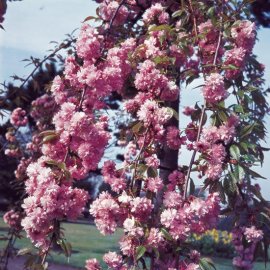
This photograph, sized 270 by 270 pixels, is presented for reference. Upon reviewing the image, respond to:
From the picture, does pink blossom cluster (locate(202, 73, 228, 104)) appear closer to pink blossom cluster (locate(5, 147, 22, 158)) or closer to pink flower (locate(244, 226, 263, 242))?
pink flower (locate(244, 226, 263, 242))

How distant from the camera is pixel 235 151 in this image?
1808 mm

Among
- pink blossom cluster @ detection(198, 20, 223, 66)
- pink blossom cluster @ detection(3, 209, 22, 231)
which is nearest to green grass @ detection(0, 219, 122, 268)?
pink blossom cluster @ detection(3, 209, 22, 231)

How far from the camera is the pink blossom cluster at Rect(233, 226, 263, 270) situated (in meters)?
1.83

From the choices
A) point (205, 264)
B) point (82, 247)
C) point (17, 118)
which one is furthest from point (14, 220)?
point (82, 247)

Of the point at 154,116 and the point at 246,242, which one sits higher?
the point at 154,116

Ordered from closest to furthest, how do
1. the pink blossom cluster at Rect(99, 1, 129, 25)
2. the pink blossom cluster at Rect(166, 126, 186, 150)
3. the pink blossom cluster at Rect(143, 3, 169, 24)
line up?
1. the pink blossom cluster at Rect(166, 126, 186, 150)
2. the pink blossom cluster at Rect(143, 3, 169, 24)
3. the pink blossom cluster at Rect(99, 1, 129, 25)

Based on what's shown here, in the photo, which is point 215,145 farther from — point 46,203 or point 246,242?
point 46,203

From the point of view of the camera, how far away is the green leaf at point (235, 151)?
70.5 inches

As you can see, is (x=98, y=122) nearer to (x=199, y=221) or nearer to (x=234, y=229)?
(x=199, y=221)

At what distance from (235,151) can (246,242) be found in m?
0.38

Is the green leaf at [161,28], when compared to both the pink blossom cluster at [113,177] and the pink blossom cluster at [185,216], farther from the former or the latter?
the pink blossom cluster at [185,216]

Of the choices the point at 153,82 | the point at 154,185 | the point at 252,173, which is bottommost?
the point at 154,185

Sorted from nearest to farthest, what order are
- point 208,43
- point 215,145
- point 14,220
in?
point 215,145 → point 208,43 → point 14,220

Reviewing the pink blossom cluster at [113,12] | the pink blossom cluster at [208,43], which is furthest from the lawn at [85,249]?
the pink blossom cluster at [208,43]
